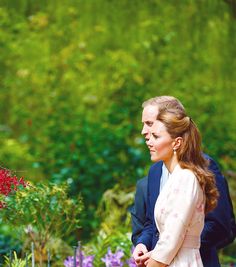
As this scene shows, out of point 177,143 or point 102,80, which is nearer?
point 177,143

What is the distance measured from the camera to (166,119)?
3492mm

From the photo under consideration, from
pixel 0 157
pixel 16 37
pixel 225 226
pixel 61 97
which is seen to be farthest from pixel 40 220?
pixel 16 37

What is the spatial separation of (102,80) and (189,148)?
5.73m

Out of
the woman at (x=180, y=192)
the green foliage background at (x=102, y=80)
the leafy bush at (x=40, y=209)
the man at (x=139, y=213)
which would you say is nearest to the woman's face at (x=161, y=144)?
the woman at (x=180, y=192)

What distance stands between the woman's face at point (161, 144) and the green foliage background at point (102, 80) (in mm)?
4283

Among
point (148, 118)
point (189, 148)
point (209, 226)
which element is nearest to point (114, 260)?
point (209, 226)

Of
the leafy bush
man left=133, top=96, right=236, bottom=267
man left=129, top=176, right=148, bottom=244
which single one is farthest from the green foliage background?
man left=133, top=96, right=236, bottom=267

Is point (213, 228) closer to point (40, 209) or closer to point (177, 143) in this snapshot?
point (177, 143)

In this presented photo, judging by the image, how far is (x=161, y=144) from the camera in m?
3.46

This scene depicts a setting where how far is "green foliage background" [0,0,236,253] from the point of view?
8.04m

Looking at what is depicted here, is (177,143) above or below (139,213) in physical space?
above

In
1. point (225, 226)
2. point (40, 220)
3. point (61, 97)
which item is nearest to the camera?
point (225, 226)

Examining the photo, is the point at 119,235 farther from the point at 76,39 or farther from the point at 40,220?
the point at 76,39

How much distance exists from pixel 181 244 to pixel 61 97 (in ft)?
17.9
